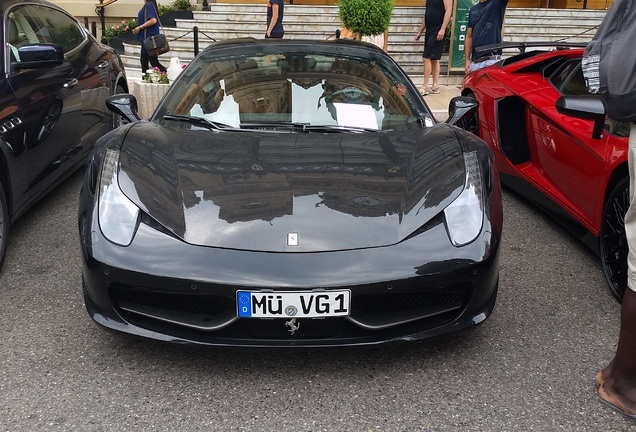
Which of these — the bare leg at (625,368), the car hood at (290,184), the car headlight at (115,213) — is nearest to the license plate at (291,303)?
the car hood at (290,184)

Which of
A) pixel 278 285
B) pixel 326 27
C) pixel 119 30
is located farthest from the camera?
pixel 119 30

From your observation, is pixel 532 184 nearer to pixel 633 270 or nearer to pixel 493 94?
pixel 493 94

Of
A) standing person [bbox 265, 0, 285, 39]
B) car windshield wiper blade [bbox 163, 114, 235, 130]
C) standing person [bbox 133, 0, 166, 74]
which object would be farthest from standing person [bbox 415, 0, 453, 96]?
car windshield wiper blade [bbox 163, 114, 235, 130]

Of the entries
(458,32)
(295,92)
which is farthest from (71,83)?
(458,32)

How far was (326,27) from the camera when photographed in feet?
41.0

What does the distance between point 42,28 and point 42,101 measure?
935mm

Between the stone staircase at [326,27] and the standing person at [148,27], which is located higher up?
the standing person at [148,27]

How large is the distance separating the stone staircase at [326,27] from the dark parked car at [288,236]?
29.1 feet

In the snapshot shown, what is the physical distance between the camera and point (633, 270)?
229cm

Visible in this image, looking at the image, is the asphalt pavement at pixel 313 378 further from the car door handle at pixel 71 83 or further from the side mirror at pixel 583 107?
the car door handle at pixel 71 83

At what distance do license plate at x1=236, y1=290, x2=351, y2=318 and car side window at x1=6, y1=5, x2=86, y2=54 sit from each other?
2584 mm

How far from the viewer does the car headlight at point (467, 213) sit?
2.58 m

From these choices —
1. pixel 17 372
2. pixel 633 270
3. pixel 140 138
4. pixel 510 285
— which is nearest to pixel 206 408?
pixel 17 372

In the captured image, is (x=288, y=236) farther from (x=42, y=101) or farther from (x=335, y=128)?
(x=42, y=101)
